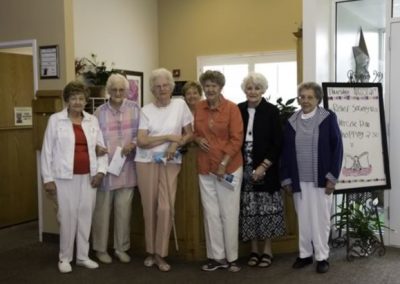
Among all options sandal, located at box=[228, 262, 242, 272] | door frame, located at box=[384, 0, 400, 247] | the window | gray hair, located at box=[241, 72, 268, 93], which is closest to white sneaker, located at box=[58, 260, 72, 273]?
sandal, located at box=[228, 262, 242, 272]

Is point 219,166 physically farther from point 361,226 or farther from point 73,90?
point 361,226

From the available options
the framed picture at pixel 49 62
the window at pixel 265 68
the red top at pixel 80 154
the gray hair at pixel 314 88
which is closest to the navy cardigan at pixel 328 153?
the gray hair at pixel 314 88

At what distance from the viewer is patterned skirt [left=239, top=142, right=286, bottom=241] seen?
11.8 ft

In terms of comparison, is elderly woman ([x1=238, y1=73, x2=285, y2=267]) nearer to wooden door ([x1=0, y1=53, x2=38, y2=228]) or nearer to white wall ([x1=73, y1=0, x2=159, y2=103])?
wooden door ([x1=0, y1=53, x2=38, y2=228])

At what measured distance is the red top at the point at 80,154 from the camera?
3586 millimetres

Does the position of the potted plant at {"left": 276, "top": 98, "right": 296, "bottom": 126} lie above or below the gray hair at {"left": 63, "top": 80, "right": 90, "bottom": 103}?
below

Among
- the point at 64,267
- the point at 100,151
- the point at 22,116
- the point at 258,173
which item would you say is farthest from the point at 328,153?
the point at 22,116

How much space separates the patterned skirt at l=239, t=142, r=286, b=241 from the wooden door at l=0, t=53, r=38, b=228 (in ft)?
9.33

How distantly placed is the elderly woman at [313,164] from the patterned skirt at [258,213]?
0.16 m

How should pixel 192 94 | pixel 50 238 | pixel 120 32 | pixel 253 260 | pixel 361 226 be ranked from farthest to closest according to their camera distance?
1. pixel 120 32
2. pixel 50 238
3. pixel 192 94
4. pixel 361 226
5. pixel 253 260

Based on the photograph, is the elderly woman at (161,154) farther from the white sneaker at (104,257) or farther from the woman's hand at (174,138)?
the white sneaker at (104,257)

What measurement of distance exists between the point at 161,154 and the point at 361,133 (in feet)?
5.35

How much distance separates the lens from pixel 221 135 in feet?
11.4

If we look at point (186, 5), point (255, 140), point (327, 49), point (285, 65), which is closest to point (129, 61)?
point (186, 5)
